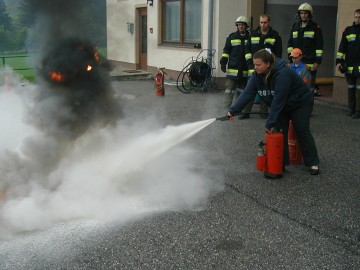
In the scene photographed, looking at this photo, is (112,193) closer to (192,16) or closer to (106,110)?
(106,110)

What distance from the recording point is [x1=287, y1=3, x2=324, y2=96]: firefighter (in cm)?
898

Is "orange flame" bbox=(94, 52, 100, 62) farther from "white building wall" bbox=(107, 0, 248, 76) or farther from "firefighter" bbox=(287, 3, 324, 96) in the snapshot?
"firefighter" bbox=(287, 3, 324, 96)

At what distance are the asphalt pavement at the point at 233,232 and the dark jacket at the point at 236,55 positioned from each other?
10.6ft

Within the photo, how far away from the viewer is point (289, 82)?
18.0 feet

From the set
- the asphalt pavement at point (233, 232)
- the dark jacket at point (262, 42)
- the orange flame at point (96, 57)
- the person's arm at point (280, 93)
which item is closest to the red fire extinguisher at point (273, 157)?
the asphalt pavement at point (233, 232)

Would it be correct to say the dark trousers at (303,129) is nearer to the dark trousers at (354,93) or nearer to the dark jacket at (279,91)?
the dark jacket at (279,91)

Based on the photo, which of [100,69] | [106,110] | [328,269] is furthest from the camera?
[106,110]

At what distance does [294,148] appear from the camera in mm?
6305

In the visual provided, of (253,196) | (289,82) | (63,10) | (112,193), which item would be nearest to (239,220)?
(253,196)

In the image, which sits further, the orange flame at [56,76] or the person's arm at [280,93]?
the person's arm at [280,93]

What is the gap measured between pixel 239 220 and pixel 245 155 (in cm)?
243

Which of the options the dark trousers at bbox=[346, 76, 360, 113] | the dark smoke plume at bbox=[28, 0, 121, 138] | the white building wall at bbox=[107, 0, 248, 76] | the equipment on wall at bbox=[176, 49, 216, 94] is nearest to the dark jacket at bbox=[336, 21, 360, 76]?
the dark trousers at bbox=[346, 76, 360, 113]

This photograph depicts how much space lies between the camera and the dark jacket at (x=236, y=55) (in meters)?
9.17

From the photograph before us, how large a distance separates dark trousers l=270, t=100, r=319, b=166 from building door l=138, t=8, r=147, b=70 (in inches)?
471
